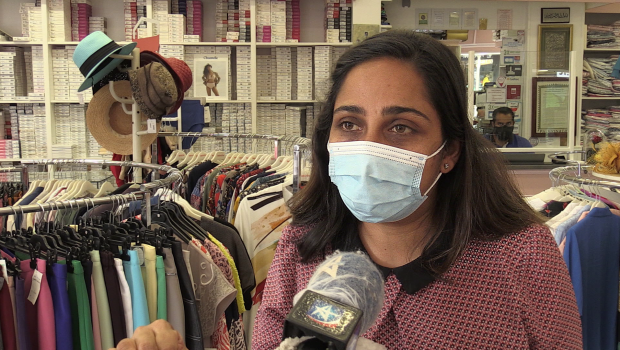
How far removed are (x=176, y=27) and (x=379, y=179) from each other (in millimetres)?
4429

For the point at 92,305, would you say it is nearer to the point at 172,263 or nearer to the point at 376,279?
the point at 172,263

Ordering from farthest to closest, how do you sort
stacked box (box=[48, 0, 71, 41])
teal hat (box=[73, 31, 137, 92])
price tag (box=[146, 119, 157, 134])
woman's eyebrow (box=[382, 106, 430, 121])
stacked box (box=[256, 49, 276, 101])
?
1. stacked box (box=[256, 49, 276, 101])
2. stacked box (box=[48, 0, 71, 41])
3. price tag (box=[146, 119, 157, 134])
4. teal hat (box=[73, 31, 137, 92])
5. woman's eyebrow (box=[382, 106, 430, 121])

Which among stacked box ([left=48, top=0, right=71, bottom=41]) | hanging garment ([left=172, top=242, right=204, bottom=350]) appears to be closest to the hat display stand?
hanging garment ([left=172, top=242, right=204, bottom=350])

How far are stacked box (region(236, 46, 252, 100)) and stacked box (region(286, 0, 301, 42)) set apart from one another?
423 mm

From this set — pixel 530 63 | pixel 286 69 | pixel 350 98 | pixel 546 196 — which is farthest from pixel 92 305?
pixel 530 63

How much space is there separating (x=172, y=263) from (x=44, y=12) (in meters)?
4.20

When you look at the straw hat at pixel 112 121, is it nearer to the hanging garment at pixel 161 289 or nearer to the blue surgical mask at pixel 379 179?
the hanging garment at pixel 161 289

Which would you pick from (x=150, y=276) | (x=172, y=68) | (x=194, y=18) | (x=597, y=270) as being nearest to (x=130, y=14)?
(x=194, y=18)

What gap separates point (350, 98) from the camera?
1050 mm

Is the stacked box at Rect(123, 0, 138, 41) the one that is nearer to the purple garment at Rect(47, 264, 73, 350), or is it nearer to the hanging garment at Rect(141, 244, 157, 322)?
the hanging garment at Rect(141, 244, 157, 322)

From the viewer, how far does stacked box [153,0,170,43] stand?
504 centimetres

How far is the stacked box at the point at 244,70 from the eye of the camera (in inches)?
206

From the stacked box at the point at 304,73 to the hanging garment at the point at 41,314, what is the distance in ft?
13.0

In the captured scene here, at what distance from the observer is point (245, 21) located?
515 centimetres
